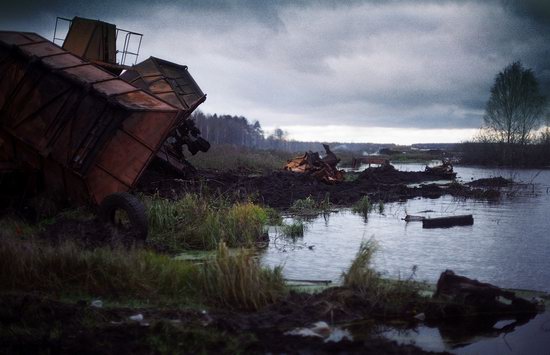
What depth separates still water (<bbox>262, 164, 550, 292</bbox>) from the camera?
862cm

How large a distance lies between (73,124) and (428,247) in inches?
306

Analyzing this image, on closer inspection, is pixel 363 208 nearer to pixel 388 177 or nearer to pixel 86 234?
pixel 86 234

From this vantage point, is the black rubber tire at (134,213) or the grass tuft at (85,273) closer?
the grass tuft at (85,273)

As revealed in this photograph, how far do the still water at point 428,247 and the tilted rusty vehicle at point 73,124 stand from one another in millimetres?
3615

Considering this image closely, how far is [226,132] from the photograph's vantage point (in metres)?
124

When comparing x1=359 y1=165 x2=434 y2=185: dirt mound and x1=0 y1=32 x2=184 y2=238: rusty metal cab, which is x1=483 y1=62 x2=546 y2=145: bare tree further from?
x1=0 y1=32 x2=184 y2=238: rusty metal cab

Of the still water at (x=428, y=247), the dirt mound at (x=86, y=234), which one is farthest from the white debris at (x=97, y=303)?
the still water at (x=428, y=247)

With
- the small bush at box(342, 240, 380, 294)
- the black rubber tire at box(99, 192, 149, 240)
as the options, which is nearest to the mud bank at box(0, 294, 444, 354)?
the small bush at box(342, 240, 380, 294)

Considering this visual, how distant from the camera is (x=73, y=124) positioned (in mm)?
10844

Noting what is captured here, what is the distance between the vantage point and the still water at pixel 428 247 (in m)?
8.62

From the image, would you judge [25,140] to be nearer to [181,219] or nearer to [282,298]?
[181,219]

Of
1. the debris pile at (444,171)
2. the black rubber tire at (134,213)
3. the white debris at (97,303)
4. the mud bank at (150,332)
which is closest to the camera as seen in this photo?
the mud bank at (150,332)

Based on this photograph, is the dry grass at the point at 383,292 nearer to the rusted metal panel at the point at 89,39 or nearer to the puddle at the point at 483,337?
the puddle at the point at 483,337

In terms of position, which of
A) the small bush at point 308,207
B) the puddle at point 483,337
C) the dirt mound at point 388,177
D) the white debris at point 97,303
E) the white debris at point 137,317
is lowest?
the puddle at point 483,337
